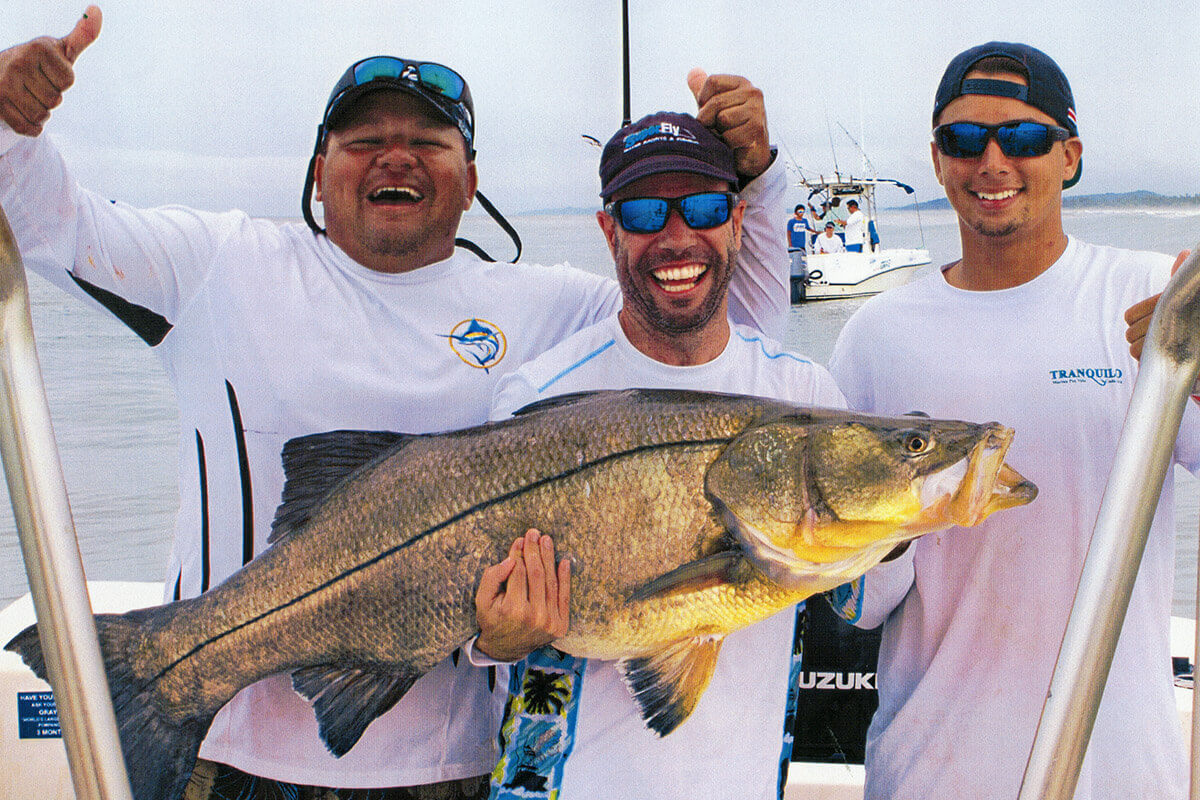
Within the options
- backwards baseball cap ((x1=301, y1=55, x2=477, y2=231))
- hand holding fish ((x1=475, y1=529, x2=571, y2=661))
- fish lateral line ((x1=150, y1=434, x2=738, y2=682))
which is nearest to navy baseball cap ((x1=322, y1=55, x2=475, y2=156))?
backwards baseball cap ((x1=301, y1=55, x2=477, y2=231))

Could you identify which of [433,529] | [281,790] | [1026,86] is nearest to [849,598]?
[433,529]

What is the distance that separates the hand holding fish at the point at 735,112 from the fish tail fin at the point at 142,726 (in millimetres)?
1601

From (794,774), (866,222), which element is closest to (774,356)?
(794,774)

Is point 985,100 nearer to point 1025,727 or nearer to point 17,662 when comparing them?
point 1025,727

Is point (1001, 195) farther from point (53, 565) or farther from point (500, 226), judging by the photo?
point (53, 565)

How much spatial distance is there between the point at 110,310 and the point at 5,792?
198cm

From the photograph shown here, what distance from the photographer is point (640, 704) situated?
174cm

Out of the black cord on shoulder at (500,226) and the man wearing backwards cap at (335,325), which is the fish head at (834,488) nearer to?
the man wearing backwards cap at (335,325)

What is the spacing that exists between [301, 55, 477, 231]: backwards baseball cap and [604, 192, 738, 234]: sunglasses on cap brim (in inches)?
22.7

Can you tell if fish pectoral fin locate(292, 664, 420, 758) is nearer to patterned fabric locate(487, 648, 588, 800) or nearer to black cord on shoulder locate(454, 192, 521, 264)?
patterned fabric locate(487, 648, 588, 800)

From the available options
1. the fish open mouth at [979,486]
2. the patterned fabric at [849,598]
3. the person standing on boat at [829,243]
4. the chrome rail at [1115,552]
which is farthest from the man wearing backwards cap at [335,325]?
the person standing on boat at [829,243]

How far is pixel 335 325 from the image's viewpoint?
218 cm

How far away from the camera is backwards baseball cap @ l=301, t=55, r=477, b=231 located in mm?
2211

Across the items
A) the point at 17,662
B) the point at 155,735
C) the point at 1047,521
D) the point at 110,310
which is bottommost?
the point at 17,662
